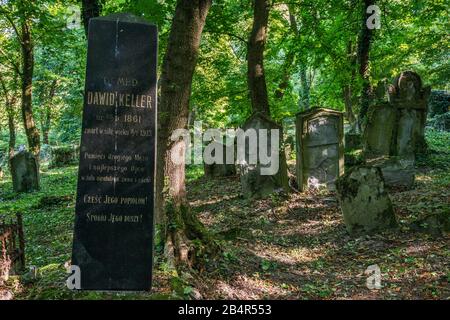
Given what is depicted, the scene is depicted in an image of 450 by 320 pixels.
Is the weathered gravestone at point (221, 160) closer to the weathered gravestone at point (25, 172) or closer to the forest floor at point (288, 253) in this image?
the forest floor at point (288, 253)

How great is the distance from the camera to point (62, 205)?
1267cm

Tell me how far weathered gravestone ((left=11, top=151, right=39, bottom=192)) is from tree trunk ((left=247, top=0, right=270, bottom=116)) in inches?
344

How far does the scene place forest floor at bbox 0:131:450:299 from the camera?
4977 millimetres

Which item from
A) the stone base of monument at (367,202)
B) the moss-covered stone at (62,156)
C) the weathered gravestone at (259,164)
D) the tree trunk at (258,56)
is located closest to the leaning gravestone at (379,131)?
the tree trunk at (258,56)

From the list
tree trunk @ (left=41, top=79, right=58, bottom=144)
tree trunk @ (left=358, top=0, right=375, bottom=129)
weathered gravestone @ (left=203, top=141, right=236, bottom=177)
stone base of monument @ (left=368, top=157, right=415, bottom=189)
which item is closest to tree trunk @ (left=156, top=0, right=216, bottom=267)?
stone base of monument @ (left=368, top=157, right=415, bottom=189)

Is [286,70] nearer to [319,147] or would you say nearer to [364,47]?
[364,47]

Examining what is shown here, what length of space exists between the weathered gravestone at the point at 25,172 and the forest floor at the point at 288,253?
3715 mm

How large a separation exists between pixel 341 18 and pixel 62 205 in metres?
10.2

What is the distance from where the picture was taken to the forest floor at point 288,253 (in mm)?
4977

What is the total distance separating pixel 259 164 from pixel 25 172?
947 centimetres

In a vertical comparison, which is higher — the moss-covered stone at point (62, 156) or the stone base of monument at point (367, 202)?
the moss-covered stone at point (62, 156)

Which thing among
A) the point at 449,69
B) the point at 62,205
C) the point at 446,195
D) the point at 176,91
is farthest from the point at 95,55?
the point at 449,69
